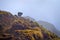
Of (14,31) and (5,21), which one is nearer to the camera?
(14,31)

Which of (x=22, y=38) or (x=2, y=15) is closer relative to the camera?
(x=22, y=38)

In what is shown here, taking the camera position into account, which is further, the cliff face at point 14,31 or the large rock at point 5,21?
the large rock at point 5,21

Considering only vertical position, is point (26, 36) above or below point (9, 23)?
below

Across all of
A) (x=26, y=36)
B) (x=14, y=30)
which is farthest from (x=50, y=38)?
(x=14, y=30)

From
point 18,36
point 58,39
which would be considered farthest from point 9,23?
point 58,39

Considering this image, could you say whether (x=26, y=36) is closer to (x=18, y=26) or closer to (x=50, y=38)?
(x=18, y=26)

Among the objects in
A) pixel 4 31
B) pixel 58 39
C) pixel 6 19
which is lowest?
pixel 58 39

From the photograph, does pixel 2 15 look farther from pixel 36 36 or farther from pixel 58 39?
pixel 58 39

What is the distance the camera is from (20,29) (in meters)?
46.5

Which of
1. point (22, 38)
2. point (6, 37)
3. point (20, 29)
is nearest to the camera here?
point (6, 37)

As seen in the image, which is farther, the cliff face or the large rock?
the large rock

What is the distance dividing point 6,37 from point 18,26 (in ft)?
35.5

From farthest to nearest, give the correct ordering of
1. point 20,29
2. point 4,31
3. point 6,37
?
point 20,29, point 4,31, point 6,37

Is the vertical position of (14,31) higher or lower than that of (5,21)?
lower
